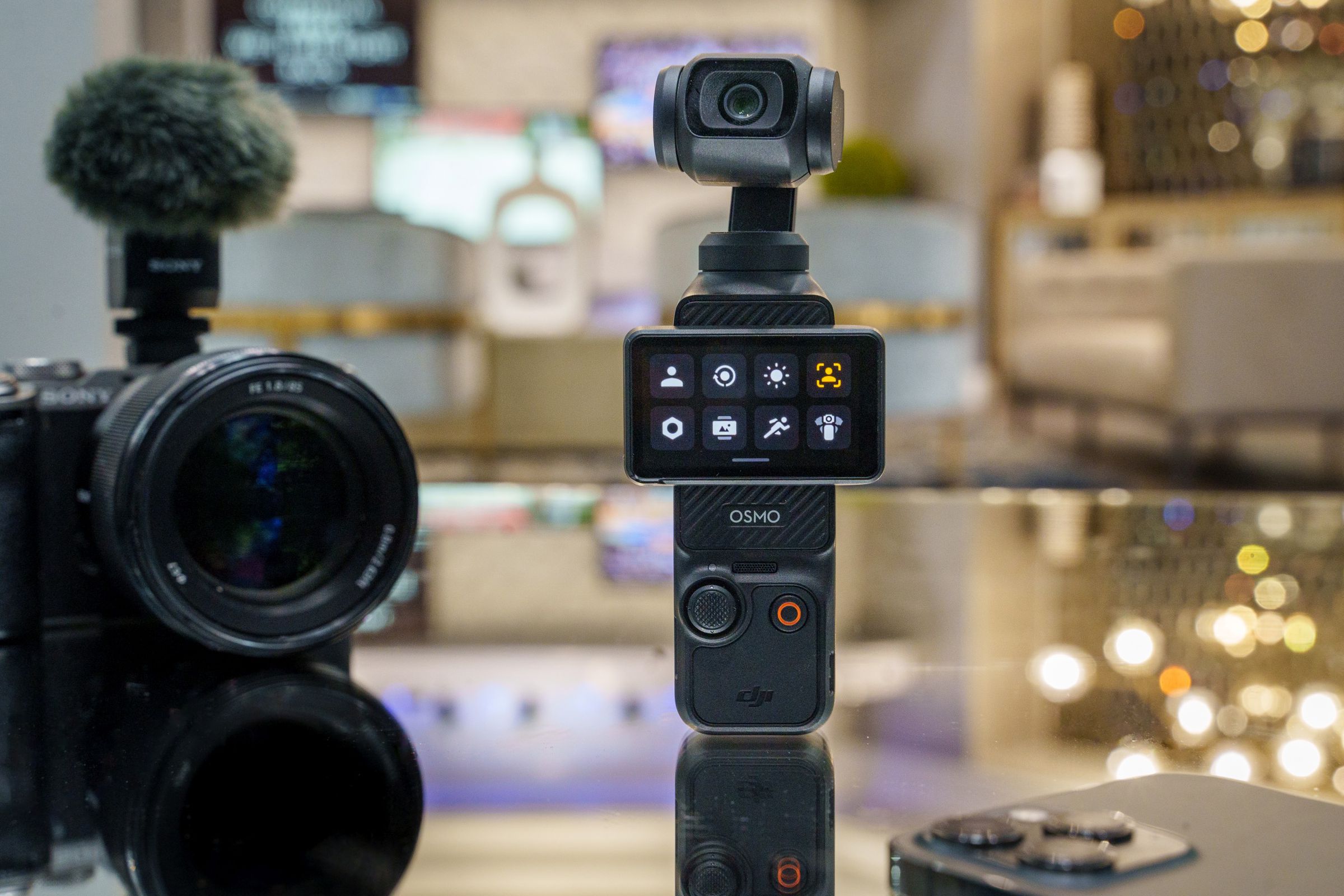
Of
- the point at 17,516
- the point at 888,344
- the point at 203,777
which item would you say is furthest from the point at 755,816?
the point at 888,344

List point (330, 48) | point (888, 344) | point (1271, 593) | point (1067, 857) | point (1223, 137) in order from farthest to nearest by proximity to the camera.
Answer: point (1223, 137)
point (330, 48)
point (888, 344)
point (1271, 593)
point (1067, 857)

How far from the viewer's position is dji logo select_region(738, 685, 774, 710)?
362 millimetres

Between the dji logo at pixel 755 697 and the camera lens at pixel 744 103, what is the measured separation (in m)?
0.16

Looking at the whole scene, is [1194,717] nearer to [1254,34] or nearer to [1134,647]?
[1134,647]

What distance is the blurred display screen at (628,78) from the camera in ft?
16.4

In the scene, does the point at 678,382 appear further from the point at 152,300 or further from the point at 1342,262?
Result: the point at 1342,262

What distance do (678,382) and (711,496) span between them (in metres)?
0.04

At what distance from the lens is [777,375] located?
13.4 inches

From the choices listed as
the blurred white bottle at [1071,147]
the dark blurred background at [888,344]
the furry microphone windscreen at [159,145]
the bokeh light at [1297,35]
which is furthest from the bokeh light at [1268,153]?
the furry microphone windscreen at [159,145]

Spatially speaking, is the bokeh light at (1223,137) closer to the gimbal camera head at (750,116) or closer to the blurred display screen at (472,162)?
the blurred display screen at (472,162)

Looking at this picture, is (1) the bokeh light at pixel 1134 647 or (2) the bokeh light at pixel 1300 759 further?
(1) the bokeh light at pixel 1134 647

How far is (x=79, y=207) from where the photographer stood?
517 millimetres

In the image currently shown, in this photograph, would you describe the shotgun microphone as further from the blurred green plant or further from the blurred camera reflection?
the blurred green plant

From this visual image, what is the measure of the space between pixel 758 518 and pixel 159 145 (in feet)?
0.96
